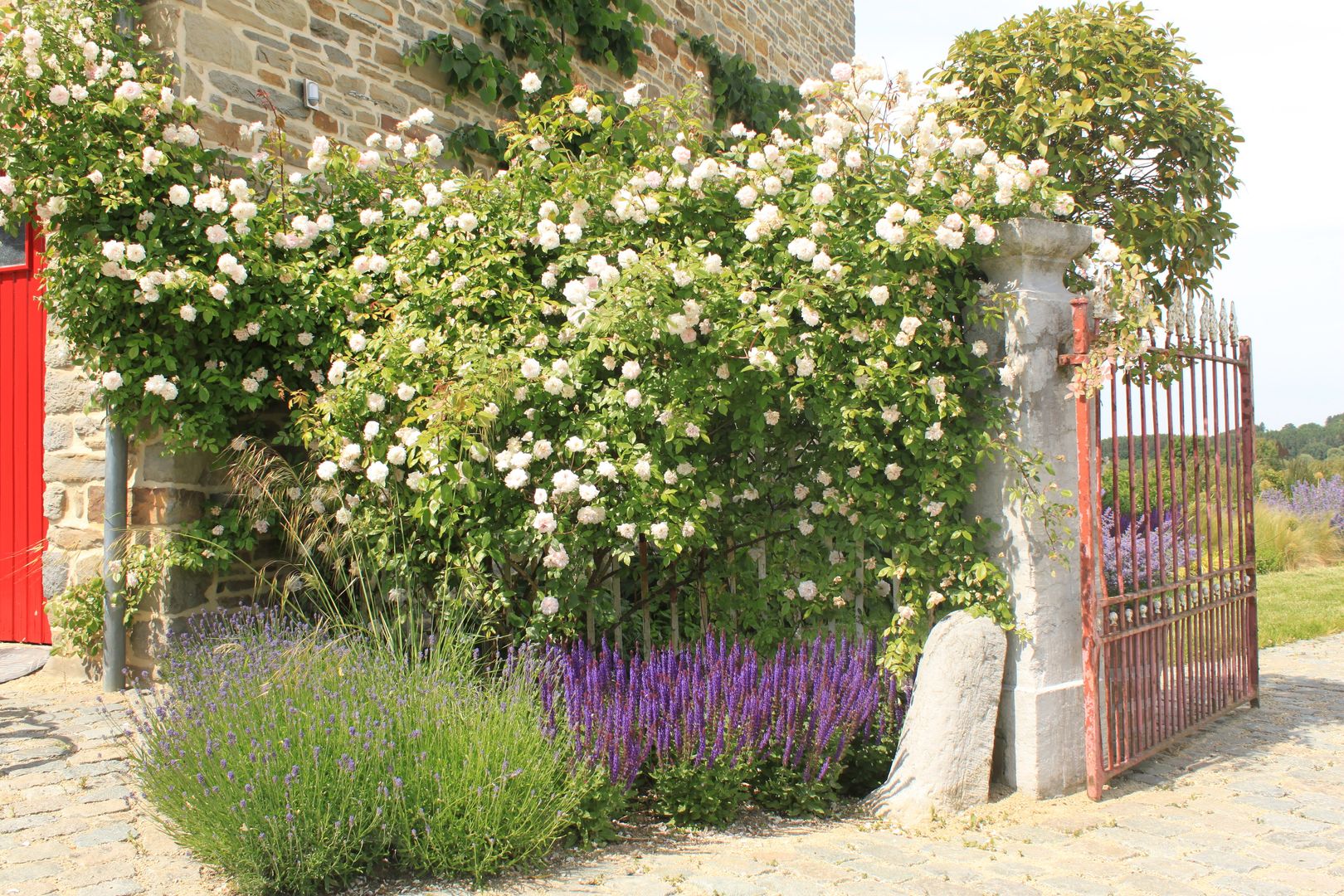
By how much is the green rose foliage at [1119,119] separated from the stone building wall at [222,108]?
333 cm

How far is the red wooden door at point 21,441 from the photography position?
573cm

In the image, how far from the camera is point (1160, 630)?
15.3ft

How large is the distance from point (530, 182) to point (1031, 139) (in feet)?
9.79

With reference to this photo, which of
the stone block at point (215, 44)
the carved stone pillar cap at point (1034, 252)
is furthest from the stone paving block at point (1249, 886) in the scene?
the stone block at point (215, 44)

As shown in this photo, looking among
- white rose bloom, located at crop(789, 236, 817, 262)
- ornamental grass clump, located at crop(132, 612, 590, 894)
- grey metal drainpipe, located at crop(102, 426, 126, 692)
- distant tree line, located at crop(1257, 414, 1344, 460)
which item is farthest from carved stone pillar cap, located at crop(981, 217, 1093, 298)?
distant tree line, located at crop(1257, 414, 1344, 460)

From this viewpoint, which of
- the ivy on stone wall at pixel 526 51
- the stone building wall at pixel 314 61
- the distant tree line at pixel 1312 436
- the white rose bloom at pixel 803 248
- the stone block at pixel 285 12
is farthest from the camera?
the distant tree line at pixel 1312 436

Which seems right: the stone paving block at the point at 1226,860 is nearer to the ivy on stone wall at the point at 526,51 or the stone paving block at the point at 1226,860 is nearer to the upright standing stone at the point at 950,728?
the upright standing stone at the point at 950,728

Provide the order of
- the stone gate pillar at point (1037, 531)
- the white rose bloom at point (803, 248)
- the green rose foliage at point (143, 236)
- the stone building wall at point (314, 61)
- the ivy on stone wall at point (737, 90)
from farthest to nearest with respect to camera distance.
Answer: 1. the ivy on stone wall at point (737, 90)
2. the stone building wall at point (314, 61)
3. the green rose foliage at point (143, 236)
4. the stone gate pillar at point (1037, 531)
5. the white rose bloom at point (803, 248)

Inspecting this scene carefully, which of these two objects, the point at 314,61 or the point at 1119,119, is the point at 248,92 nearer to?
the point at 314,61

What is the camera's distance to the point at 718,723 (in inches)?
148

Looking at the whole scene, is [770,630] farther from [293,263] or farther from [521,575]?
[293,263]

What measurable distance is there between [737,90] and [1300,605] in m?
6.78

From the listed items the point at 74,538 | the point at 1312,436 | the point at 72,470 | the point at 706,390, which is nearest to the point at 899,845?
the point at 706,390

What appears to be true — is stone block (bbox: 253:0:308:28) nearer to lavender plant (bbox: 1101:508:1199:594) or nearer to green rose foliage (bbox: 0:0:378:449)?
green rose foliage (bbox: 0:0:378:449)
